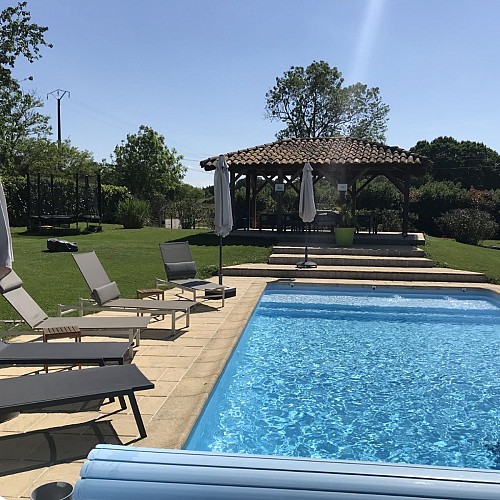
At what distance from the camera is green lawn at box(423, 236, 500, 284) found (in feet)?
45.1

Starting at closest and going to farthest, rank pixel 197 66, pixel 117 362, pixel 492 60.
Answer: pixel 117 362, pixel 492 60, pixel 197 66

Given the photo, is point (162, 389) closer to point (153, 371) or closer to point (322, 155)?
point (153, 371)

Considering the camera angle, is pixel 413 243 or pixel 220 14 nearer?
pixel 220 14

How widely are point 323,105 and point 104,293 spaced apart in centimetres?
3839

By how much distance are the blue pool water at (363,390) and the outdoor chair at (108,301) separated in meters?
1.15

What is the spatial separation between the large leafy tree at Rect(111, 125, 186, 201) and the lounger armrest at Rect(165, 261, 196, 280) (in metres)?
32.7

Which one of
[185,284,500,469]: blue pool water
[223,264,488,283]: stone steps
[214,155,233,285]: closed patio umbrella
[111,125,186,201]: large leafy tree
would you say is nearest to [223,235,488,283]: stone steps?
[223,264,488,283]: stone steps

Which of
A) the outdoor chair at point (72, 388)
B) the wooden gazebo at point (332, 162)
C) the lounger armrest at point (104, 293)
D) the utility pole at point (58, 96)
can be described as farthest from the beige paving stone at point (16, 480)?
the utility pole at point (58, 96)

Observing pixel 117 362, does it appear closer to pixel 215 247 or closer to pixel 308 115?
pixel 215 247

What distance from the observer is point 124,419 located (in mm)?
4234

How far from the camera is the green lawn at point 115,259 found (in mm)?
9609

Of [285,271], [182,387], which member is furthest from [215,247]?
[182,387]

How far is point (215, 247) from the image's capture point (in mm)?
16844

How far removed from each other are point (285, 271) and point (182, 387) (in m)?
8.41
